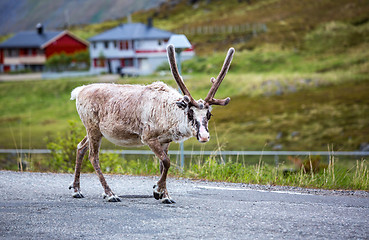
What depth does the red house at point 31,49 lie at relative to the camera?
99438 mm

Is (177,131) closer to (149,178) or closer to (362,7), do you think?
(149,178)

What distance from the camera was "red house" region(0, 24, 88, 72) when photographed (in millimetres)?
99438

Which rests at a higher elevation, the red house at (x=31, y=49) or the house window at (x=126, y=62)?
the red house at (x=31, y=49)

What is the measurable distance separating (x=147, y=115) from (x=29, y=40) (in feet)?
316

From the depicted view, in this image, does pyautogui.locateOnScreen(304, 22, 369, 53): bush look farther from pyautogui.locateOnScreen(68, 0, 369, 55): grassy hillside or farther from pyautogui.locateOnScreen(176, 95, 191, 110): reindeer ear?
pyautogui.locateOnScreen(176, 95, 191, 110): reindeer ear

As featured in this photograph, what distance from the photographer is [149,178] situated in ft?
41.4

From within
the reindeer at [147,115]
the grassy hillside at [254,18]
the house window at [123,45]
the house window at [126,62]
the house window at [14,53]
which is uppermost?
the grassy hillside at [254,18]

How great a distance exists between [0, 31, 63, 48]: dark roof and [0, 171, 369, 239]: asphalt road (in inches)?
3607

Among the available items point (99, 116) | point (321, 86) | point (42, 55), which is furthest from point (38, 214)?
point (42, 55)

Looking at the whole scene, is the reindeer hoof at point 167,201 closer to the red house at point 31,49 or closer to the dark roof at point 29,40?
the red house at point 31,49

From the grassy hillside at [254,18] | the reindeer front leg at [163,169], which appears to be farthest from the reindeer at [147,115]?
the grassy hillside at [254,18]

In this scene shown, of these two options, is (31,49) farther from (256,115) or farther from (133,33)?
(256,115)

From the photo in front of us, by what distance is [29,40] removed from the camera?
101188 millimetres

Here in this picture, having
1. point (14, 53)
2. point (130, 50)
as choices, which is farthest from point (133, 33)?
point (14, 53)
